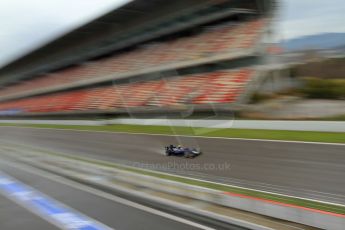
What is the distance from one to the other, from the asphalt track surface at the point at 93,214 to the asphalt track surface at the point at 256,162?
2450mm

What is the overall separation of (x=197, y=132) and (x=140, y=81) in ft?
49.3

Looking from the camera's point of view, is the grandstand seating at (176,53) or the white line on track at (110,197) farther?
the grandstand seating at (176,53)

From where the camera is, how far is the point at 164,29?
3653cm

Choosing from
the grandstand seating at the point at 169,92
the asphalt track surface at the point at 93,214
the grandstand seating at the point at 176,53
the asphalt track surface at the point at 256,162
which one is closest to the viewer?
the asphalt track surface at the point at 93,214

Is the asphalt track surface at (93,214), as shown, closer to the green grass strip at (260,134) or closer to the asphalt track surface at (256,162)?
the asphalt track surface at (256,162)

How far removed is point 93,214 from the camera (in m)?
7.62

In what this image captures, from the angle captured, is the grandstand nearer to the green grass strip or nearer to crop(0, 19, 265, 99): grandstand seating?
crop(0, 19, 265, 99): grandstand seating

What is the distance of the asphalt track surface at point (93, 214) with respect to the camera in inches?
266

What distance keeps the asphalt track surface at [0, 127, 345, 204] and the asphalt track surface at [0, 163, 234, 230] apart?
96.4 inches

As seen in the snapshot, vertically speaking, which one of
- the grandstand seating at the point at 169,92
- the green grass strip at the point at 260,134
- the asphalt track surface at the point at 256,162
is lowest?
the asphalt track surface at the point at 256,162

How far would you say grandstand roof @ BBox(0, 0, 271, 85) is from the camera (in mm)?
30375

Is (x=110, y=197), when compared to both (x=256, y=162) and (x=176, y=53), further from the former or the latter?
(x=176, y=53)

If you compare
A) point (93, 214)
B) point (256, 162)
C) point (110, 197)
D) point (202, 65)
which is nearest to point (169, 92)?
point (202, 65)

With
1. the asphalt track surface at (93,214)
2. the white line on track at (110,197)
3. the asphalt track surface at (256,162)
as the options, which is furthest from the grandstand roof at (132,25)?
the asphalt track surface at (93,214)
